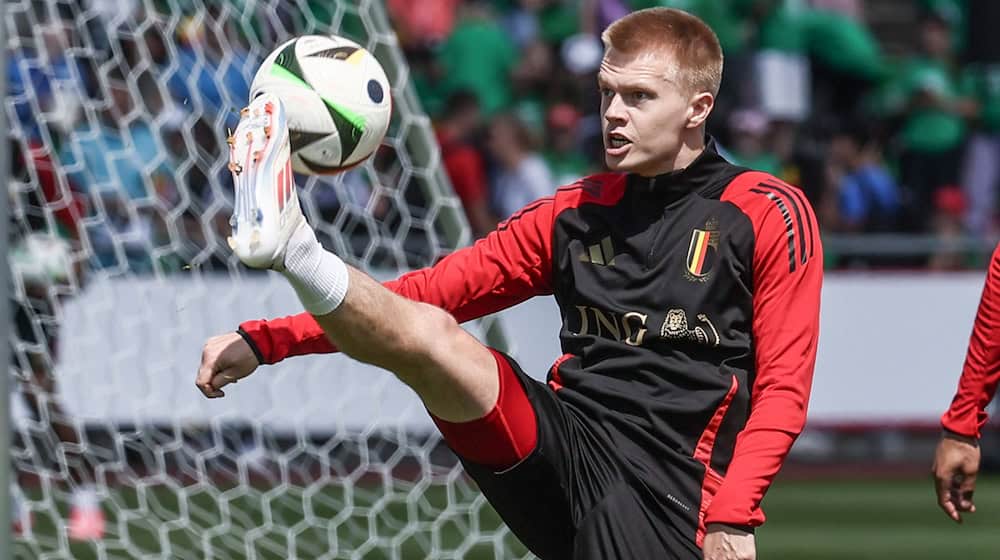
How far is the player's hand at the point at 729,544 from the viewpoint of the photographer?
3.47m

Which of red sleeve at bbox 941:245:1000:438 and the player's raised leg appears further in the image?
red sleeve at bbox 941:245:1000:438

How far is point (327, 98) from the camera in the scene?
3635 millimetres

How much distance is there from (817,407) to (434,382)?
22.6ft

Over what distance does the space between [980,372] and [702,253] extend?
88 centimetres

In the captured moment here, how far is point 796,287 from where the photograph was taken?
3.77 m

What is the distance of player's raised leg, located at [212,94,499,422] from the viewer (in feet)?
10.2

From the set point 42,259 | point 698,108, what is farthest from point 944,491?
point 42,259

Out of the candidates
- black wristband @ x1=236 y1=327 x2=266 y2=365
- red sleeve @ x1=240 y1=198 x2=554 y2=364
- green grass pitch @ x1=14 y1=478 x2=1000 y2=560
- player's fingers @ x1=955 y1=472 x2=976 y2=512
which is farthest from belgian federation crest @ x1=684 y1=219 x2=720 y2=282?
green grass pitch @ x1=14 y1=478 x2=1000 y2=560

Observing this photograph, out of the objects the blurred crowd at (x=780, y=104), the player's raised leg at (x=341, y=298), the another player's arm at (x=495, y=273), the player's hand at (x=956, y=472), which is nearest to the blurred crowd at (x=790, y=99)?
the blurred crowd at (x=780, y=104)

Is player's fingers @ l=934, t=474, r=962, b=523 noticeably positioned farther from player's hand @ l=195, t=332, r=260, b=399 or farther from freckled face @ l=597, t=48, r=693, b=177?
player's hand @ l=195, t=332, r=260, b=399

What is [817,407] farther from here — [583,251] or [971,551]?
[583,251]

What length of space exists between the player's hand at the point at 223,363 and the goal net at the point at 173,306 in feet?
6.46

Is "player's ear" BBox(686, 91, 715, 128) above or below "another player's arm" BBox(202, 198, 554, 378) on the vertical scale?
above

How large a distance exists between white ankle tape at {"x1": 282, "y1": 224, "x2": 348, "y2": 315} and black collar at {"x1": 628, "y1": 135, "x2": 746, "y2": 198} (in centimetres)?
99
